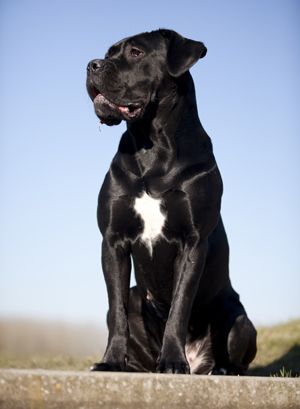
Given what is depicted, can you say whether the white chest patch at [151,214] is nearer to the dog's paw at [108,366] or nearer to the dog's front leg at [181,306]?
the dog's front leg at [181,306]

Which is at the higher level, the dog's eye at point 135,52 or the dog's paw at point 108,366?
the dog's eye at point 135,52

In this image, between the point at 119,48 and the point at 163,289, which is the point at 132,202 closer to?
the point at 163,289

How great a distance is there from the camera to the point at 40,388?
289 cm

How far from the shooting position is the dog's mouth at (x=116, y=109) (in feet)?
14.6

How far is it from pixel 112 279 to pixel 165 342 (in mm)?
565

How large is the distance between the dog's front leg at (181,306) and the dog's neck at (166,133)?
551 millimetres

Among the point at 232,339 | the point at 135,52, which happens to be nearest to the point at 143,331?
the point at 232,339

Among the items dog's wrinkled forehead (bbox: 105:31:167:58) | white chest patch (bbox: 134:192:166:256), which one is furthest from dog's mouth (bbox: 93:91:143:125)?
white chest patch (bbox: 134:192:166:256)

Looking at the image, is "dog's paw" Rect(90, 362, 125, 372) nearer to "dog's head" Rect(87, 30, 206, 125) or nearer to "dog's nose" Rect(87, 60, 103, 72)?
"dog's head" Rect(87, 30, 206, 125)

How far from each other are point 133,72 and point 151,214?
34.7 inches

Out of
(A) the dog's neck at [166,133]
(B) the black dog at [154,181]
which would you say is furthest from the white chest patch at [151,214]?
(A) the dog's neck at [166,133]

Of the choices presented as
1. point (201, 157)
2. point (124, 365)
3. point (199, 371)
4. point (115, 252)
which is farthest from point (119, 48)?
point (199, 371)

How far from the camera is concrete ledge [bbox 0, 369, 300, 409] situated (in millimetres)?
2883

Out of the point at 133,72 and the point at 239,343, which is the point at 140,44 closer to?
the point at 133,72
